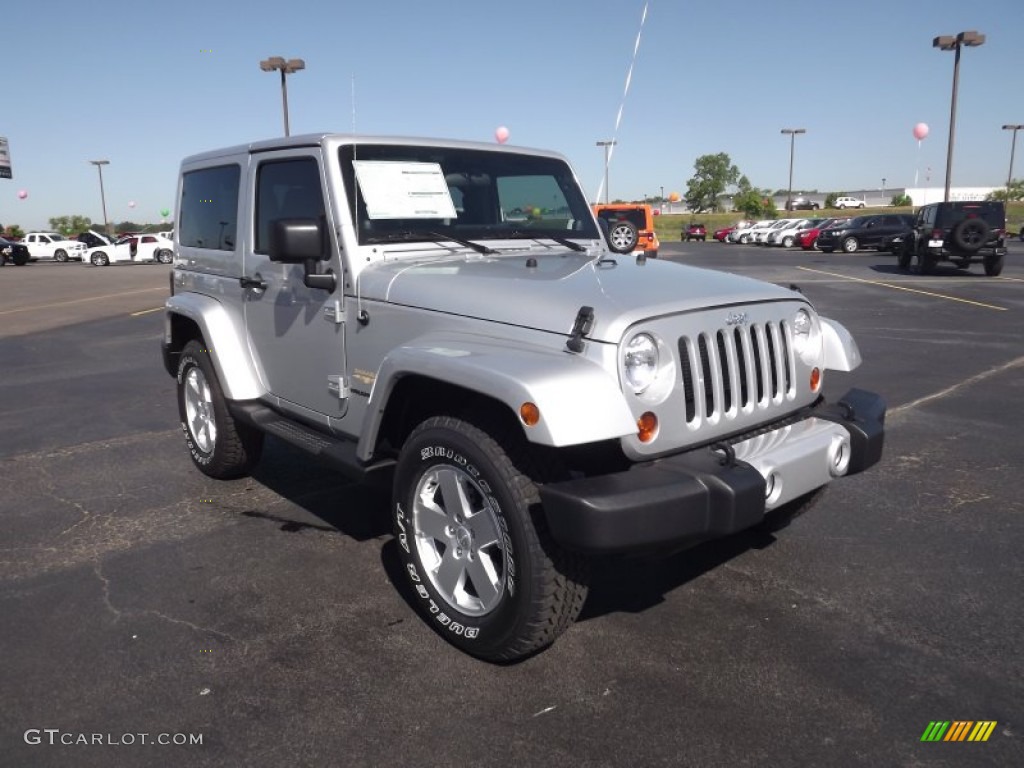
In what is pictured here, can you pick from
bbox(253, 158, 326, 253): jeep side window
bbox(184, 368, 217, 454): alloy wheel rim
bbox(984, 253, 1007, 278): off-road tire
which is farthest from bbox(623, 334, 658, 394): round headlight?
bbox(984, 253, 1007, 278): off-road tire

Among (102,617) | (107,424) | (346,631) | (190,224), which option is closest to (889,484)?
(346,631)

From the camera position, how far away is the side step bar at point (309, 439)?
3.48 metres

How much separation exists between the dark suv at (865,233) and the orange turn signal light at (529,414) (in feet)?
110

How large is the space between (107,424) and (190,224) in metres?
2.28

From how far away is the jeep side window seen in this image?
3913 millimetres

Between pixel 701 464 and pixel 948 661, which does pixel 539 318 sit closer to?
pixel 701 464

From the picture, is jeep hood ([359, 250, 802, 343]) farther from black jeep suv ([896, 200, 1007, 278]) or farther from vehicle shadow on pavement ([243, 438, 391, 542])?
black jeep suv ([896, 200, 1007, 278])

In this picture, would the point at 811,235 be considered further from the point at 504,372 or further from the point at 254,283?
the point at 504,372

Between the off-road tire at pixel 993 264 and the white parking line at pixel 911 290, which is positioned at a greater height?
the off-road tire at pixel 993 264

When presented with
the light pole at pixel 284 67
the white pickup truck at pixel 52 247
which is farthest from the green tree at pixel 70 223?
the light pole at pixel 284 67

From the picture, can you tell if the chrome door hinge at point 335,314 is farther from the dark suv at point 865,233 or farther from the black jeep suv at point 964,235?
the dark suv at point 865,233

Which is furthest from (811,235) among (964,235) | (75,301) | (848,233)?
(75,301)

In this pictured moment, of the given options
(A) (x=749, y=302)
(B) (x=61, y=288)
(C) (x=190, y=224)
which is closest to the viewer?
(A) (x=749, y=302)

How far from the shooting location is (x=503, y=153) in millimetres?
4453
